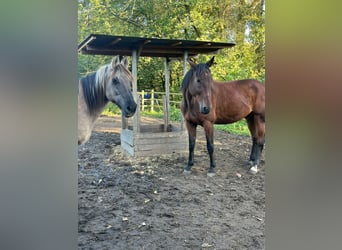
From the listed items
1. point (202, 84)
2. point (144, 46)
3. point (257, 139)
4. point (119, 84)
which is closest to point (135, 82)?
point (144, 46)

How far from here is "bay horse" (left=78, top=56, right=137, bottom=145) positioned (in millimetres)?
A: 1620

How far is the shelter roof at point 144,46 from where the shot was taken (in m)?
2.19

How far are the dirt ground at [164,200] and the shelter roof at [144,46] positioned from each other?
735mm

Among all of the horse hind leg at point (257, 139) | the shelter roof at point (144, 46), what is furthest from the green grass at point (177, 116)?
the horse hind leg at point (257, 139)

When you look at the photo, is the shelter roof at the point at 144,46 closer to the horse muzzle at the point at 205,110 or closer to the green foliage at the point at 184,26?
the green foliage at the point at 184,26

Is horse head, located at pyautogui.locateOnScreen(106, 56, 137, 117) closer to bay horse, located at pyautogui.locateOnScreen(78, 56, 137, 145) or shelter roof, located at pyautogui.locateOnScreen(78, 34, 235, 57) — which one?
bay horse, located at pyautogui.locateOnScreen(78, 56, 137, 145)

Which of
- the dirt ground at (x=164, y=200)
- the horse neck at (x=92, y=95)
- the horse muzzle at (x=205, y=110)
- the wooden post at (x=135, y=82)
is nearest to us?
the dirt ground at (x=164, y=200)

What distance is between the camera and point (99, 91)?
1.69 m

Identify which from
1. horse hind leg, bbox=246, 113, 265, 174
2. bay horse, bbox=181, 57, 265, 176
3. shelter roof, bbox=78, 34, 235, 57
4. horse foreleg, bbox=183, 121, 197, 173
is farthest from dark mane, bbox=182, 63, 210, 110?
horse hind leg, bbox=246, 113, 265, 174

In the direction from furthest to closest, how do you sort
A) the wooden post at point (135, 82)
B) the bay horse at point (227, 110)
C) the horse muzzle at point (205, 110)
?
1. the wooden post at point (135, 82)
2. the bay horse at point (227, 110)
3. the horse muzzle at point (205, 110)

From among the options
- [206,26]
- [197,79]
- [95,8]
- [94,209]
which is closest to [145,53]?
[95,8]

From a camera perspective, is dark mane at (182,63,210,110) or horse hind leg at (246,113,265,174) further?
horse hind leg at (246,113,265,174)

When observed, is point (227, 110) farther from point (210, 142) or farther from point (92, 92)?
point (92, 92)
